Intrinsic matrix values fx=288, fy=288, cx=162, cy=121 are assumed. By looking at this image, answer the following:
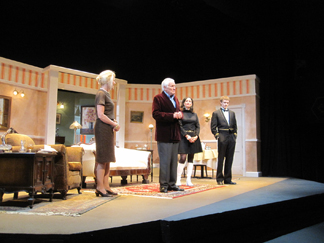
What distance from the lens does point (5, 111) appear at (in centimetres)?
749

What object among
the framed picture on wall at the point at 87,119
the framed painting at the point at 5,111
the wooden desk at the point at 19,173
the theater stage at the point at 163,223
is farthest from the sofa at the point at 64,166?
the framed picture on wall at the point at 87,119

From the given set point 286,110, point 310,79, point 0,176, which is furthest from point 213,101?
point 0,176

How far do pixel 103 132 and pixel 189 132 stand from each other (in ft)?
5.73

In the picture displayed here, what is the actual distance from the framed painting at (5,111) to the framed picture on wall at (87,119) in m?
4.17

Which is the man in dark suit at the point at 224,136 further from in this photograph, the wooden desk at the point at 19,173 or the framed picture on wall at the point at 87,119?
the framed picture on wall at the point at 87,119

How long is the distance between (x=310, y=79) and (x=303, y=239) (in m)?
5.31

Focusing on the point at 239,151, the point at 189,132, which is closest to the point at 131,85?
the point at 239,151

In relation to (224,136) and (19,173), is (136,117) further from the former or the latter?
(19,173)

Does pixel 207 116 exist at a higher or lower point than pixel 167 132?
higher

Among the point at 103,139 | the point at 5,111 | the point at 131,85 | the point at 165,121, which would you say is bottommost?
the point at 103,139

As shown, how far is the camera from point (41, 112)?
8281 millimetres

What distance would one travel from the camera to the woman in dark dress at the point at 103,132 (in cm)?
335

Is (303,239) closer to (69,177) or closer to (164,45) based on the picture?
(69,177)

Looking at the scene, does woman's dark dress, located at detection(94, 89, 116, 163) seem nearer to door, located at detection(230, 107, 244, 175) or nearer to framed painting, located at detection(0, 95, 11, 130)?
framed painting, located at detection(0, 95, 11, 130)
